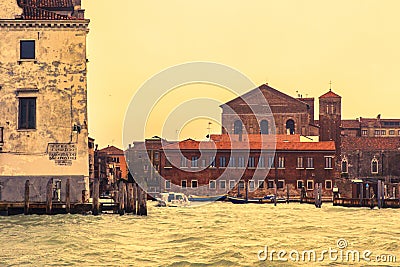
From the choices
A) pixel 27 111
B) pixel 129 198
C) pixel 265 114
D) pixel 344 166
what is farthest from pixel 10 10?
pixel 344 166

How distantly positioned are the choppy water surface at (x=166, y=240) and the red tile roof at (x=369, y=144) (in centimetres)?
3506

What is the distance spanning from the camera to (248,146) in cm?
4847

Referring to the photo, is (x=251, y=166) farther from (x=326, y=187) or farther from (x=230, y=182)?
(x=326, y=187)

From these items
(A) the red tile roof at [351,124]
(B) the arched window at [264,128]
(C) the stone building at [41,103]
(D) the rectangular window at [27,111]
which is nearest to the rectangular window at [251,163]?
(B) the arched window at [264,128]

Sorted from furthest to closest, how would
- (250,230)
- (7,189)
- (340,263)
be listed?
(7,189) < (250,230) < (340,263)

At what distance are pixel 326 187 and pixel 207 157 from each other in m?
7.84

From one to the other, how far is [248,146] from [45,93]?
24323 mm

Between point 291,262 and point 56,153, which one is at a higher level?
point 56,153

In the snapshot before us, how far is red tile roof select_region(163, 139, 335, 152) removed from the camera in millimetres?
47781

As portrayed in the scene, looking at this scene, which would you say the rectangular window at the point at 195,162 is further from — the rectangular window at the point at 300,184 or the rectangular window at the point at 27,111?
the rectangular window at the point at 27,111

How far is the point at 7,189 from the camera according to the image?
25.4 metres

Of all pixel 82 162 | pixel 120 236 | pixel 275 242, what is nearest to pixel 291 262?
pixel 275 242

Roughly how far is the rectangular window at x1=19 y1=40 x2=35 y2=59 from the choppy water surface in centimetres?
687

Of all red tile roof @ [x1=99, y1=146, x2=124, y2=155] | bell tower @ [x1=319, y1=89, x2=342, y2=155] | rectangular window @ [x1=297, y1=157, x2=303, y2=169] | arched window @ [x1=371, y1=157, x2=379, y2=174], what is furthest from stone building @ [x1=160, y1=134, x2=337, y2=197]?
red tile roof @ [x1=99, y1=146, x2=124, y2=155]
